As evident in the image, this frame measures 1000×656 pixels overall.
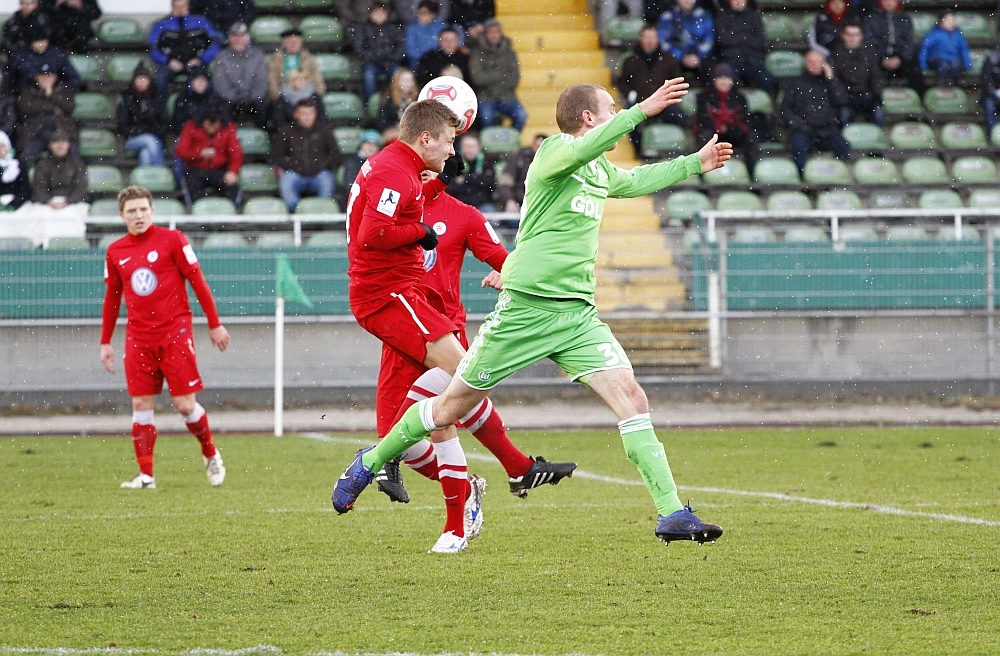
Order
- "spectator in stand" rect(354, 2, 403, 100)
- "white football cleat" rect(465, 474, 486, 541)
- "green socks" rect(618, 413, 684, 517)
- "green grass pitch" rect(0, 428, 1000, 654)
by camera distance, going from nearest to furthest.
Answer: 1. "green grass pitch" rect(0, 428, 1000, 654)
2. "green socks" rect(618, 413, 684, 517)
3. "white football cleat" rect(465, 474, 486, 541)
4. "spectator in stand" rect(354, 2, 403, 100)

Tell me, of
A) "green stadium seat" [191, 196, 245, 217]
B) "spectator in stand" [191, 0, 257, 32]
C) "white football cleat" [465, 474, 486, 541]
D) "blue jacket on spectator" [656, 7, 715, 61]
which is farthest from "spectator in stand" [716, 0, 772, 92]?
"white football cleat" [465, 474, 486, 541]

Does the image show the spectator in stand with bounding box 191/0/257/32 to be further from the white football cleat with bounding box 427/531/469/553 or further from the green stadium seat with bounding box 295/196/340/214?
the white football cleat with bounding box 427/531/469/553

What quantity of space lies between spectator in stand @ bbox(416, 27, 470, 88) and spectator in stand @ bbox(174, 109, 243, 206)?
2742 millimetres

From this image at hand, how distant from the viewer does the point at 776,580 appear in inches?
208

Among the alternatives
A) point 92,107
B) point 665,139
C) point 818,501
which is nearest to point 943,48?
point 665,139

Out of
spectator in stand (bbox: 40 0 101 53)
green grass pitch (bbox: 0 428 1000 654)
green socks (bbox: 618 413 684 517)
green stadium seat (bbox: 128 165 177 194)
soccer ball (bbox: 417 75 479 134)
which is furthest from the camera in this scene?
spectator in stand (bbox: 40 0 101 53)

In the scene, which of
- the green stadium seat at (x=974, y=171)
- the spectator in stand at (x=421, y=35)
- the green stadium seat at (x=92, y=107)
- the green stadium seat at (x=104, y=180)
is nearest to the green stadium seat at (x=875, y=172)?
the green stadium seat at (x=974, y=171)

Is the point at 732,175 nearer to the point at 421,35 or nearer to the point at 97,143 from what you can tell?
the point at 421,35

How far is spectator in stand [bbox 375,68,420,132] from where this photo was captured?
1727 centimetres

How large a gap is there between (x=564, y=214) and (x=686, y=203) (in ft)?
39.4

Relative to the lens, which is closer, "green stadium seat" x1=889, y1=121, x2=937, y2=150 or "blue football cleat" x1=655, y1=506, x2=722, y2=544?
"blue football cleat" x1=655, y1=506, x2=722, y2=544

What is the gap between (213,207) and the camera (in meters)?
16.6

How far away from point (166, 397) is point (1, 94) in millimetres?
5603

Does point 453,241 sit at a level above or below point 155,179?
above
